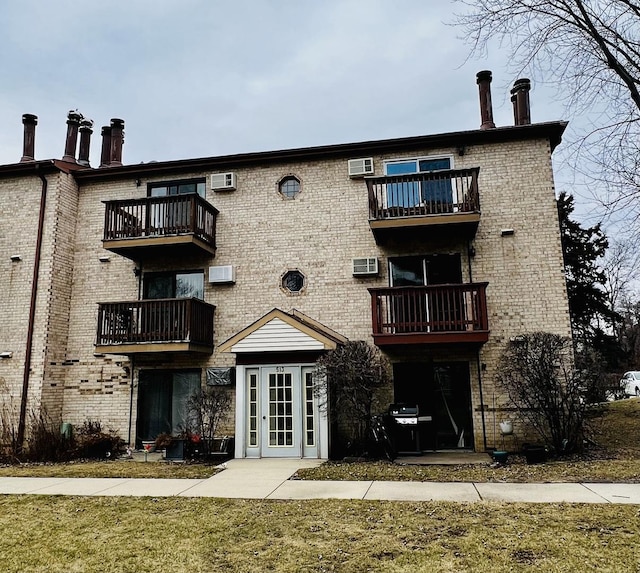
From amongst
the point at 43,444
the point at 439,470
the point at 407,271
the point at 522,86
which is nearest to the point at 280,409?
the point at 439,470

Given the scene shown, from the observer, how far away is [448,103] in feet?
42.1

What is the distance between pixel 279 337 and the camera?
464 inches

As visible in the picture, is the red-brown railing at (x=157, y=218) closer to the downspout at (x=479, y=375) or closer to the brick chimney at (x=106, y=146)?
the brick chimney at (x=106, y=146)

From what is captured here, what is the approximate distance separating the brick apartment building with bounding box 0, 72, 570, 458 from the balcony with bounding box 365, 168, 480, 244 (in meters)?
0.05

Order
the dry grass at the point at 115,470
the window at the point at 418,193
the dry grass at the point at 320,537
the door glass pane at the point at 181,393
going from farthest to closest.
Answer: the door glass pane at the point at 181,393 → the window at the point at 418,193 → the dry grass at the point at 115,470 → the dry grass at the point at 320,537

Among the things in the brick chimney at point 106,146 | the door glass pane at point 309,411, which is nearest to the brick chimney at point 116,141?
the brick chimney at point 106,146

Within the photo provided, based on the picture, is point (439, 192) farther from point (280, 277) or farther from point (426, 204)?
point (280, 277)

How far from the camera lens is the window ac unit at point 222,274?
13773 millimetres

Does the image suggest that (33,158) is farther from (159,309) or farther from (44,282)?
(159,309)

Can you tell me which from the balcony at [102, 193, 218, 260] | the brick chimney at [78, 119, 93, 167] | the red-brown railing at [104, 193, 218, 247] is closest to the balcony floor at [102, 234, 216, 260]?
the balcony at [102, 193, 218, 260]

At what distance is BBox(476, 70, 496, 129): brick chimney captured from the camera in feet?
46.1

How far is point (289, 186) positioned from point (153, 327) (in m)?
5.18

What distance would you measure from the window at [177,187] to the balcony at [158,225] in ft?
3.77

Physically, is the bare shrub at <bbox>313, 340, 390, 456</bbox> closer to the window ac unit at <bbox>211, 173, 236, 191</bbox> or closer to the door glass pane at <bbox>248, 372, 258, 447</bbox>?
the door glass pane at <bbox>248, 372, 258, 447</bbox>
